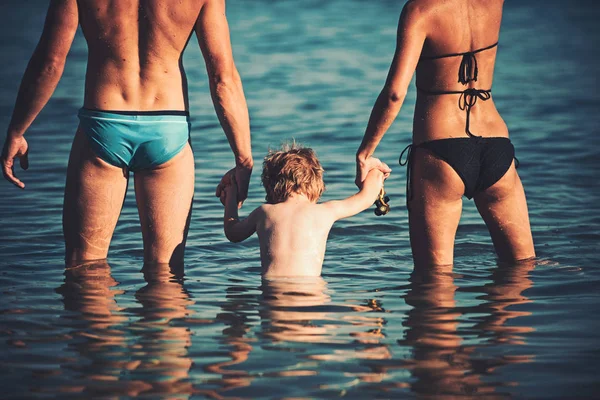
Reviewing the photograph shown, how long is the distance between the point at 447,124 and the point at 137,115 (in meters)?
1.71

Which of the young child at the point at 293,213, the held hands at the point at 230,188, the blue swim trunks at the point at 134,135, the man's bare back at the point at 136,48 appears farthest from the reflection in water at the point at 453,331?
the man's bare back at the point at 136,48

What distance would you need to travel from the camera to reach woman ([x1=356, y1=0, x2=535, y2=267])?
17.6ft

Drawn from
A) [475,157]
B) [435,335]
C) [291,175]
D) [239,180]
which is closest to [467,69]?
[475,157]

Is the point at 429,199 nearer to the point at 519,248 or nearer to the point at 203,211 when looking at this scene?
the point at 519,248

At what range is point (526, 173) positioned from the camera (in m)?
10.1

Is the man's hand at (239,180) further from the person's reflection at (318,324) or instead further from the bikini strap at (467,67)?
the bikini strap at (467,67)

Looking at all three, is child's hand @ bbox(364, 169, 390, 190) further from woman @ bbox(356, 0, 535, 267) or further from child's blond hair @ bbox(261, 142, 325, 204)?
child's blond hair @ bbox(261, 142, 325, 204)

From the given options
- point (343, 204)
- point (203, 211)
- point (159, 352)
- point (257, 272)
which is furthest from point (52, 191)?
point (159, 352)

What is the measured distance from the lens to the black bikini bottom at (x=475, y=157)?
18.1 feet

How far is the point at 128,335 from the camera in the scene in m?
4.89

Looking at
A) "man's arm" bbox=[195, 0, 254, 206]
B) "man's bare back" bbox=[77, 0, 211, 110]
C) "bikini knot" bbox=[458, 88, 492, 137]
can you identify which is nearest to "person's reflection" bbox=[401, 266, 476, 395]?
"bikini knot" bbox=[458, 88, 492, 137]

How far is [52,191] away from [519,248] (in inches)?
206

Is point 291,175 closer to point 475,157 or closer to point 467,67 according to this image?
point 475,157

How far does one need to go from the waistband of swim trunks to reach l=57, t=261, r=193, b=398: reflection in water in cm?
86
